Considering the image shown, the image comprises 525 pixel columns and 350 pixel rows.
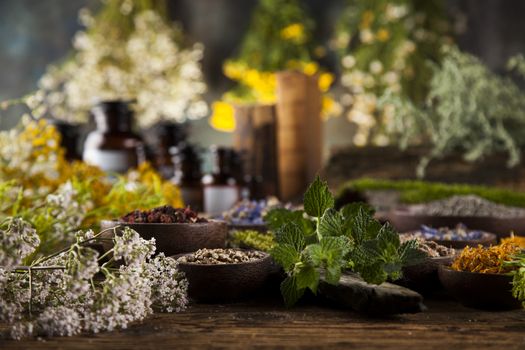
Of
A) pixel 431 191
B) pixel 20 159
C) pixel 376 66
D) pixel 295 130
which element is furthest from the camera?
pixel 376 66

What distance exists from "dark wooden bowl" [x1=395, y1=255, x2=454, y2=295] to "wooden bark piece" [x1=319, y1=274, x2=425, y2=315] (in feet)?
0.59

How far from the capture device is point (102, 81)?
18.9ft

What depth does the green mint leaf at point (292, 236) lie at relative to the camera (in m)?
1.47

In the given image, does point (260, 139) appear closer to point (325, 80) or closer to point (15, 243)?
point (15, 243)

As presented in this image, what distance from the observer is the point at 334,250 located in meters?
1.40

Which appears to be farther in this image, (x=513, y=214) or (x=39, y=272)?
(x=513, y=214)

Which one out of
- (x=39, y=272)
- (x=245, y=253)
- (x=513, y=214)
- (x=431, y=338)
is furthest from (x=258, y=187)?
(x=431, y=338)

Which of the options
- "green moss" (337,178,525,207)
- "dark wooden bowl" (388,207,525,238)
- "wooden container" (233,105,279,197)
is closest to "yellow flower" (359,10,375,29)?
"wooden container" (233,105,279,197)

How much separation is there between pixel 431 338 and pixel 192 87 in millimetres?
5297

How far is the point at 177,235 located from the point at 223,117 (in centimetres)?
511

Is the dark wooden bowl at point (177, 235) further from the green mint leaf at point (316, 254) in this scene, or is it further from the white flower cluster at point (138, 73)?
the white flower cluster at point (138, 73)

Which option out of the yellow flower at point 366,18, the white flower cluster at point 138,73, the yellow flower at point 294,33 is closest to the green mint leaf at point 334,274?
the white flower cluster at point 138,73

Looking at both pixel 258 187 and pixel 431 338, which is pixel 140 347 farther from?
pixel 258 187

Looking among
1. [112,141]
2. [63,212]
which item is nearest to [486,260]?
[63,212]
